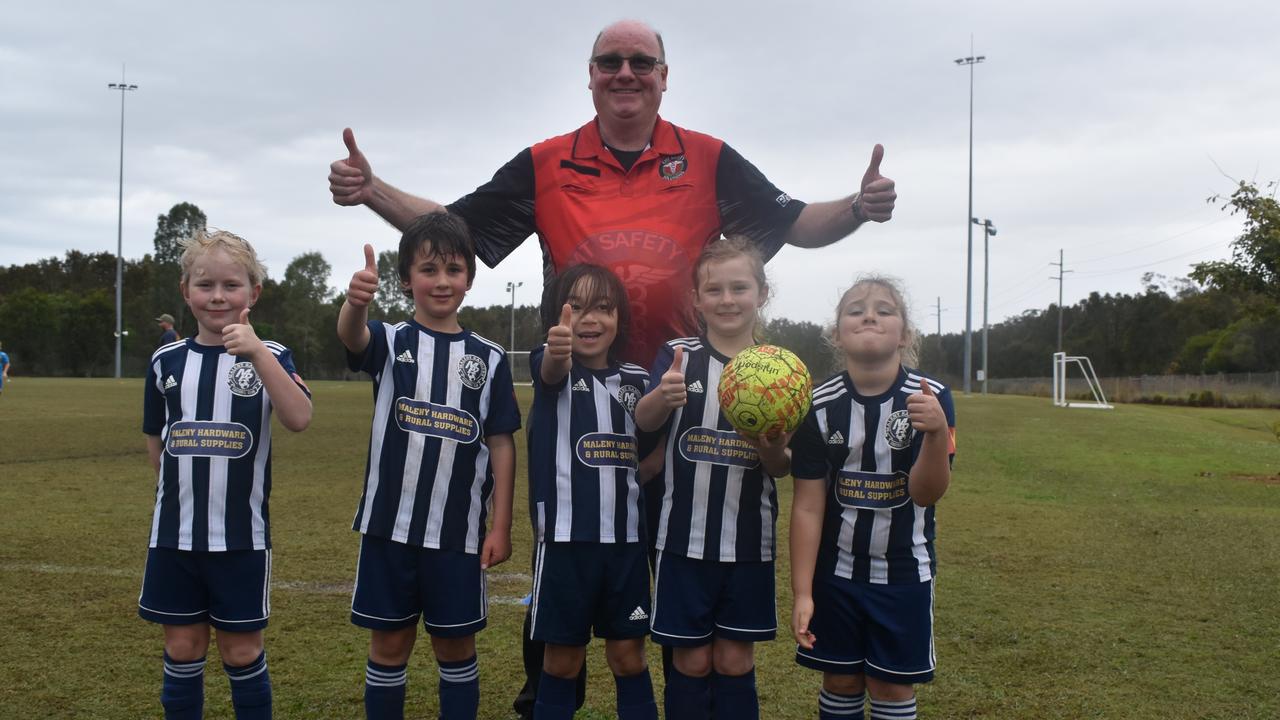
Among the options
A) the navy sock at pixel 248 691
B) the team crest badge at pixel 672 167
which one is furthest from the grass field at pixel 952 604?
the team crest badge at pixel 672 167

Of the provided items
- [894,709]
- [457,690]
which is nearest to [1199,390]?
[894,709]

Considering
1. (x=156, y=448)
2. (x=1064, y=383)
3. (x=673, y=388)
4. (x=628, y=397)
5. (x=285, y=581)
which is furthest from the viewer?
(x=1064, y=383)

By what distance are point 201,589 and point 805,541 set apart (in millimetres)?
1977

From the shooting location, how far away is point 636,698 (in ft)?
9.97

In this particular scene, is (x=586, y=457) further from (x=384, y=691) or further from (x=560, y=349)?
(x=384, y=691)

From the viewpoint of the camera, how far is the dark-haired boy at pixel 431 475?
3.05 m

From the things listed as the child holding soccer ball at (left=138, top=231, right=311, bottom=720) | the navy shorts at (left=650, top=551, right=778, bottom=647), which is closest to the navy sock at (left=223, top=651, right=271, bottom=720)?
the child holding soccer ball at (left=138, top=231, right=311, bottom=720)

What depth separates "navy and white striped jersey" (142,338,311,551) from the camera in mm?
3055

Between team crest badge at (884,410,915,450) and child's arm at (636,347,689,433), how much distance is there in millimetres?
647

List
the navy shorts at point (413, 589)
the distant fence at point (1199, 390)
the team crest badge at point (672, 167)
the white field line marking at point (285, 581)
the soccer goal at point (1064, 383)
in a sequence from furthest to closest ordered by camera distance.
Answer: the distant fence at point (1199, 390) → the soccer goal at point (1064, 383) → the white field line marking at point (285, 581) → the team crest badge at point (672, 167) → the navy shorts at point (413, 589)

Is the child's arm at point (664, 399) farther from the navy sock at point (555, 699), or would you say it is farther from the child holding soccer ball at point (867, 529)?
the navy sock at point (555, 699)

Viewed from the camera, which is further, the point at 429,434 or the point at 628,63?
the point at 628,63

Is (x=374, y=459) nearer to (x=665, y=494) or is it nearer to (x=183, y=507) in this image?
(x=183, y=507)

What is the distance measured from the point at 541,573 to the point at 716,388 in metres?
0.83
